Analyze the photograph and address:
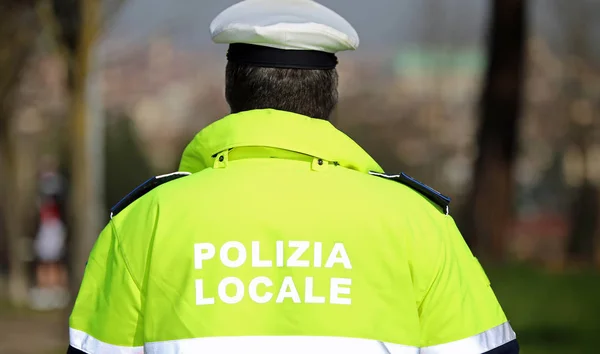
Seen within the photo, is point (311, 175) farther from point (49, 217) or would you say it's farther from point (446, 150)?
point (446, 150)

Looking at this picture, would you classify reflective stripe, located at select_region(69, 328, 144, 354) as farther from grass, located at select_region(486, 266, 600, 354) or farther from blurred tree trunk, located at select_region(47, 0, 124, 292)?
blurred tree trunk, located at select_region(47, 0, 124, 292)

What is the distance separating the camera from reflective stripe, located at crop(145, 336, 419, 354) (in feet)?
7.13

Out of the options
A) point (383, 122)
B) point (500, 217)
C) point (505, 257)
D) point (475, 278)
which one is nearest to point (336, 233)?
point (475, 278)

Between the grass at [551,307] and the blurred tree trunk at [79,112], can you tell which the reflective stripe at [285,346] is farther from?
the blurred tree trunk at [79,112]

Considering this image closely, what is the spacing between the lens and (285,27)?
2309 millimetres

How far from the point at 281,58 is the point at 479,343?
661mm

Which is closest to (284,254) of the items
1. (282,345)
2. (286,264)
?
(286,264)

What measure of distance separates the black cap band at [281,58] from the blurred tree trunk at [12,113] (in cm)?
1213

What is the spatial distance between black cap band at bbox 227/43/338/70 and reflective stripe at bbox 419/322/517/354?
1.92 ft

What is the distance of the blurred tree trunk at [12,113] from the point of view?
15.9 meters

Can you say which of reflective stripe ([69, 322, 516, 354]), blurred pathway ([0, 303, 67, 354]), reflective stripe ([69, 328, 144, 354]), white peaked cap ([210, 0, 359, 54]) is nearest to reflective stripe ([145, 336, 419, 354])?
reflective stripe ([69, 322, 516, 354])

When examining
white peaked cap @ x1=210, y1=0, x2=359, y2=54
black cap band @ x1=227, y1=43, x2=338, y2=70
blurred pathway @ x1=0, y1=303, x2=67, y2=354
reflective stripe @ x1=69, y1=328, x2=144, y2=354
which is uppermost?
white peaked cap @ x1=210, y1=0, x2=359, y2=54

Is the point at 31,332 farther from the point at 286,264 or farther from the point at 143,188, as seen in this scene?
the point at 286,264

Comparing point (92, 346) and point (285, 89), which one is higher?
point (285, 89)
